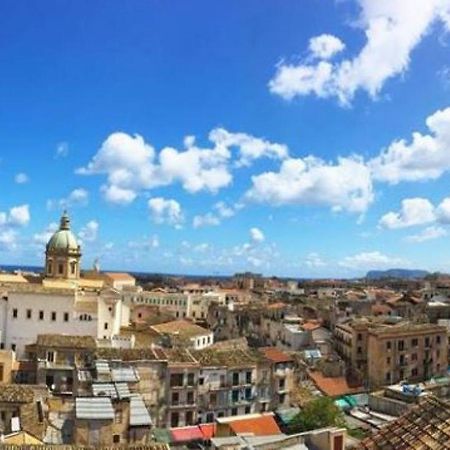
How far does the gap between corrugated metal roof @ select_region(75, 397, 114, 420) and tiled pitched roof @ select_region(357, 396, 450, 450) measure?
2148cm

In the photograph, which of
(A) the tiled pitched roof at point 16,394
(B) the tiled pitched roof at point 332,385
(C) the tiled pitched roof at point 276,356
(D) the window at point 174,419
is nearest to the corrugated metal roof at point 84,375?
(A) the tiled pitched roof at point 16,394

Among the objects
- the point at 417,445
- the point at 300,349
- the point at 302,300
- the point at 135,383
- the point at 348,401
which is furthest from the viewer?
the point at 302,300

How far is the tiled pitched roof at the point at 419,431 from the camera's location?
60.0 ft

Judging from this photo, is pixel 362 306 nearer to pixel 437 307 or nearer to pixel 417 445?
pixel 437 307

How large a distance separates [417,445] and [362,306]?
79.3 m

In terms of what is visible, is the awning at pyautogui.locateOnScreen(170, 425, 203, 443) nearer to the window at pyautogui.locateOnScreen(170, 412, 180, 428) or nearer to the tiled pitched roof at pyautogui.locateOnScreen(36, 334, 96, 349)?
the window at pyautogui.locateOnScreen(170, 412, 180, 428)

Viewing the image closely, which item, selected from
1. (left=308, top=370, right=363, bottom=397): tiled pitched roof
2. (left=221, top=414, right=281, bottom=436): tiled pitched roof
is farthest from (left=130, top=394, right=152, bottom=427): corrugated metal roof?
(left=308, top=370, right=363, bottom=397): tiled pitched roof

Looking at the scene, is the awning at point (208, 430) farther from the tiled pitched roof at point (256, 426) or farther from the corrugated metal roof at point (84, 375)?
the corrugated metal roof at point (84, 375)

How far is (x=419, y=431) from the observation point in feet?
62.1

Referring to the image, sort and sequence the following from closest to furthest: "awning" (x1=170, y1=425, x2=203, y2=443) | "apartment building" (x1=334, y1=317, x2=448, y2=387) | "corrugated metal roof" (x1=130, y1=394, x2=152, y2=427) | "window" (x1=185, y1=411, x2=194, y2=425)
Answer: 1. "corrugated metal roof" (x1=130, y1=394, x2=152, y2=427)
2. "awning" (x1=170, y1=425, x2=203, y2=443)
3. "window" (x1=185, y1=411, x2=194, y2=425)
4. "apartment building" (x1=334, y1=317, x2=448, y2=387)

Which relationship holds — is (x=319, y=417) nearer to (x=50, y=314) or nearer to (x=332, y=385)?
(x=332, y=385)

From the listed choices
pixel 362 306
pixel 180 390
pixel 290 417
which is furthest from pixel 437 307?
pixel 180 390

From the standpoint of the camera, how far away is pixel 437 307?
95625mm

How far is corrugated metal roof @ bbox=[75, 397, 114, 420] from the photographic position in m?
37.9
